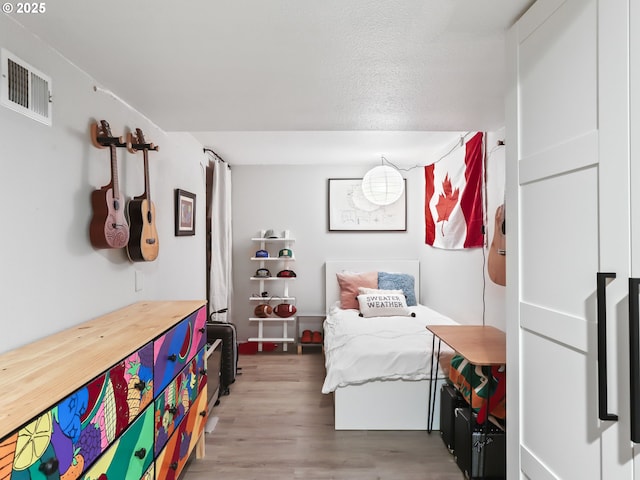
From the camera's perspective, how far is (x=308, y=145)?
4176 millimetres

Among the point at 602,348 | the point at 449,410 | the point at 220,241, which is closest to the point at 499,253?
the point at 449,410

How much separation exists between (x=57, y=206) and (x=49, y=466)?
108cm

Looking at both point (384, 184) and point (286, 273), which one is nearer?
point (384, 184)

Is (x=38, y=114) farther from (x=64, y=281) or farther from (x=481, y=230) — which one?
(x=481, y=230)

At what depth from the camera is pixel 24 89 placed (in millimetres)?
1491

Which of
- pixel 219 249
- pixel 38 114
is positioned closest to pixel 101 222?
pixel 38 114

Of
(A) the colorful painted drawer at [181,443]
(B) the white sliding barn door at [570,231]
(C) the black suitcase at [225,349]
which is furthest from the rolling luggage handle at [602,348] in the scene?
(C) the black suitcase at [225,349]

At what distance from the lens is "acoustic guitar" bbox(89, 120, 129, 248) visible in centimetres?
192

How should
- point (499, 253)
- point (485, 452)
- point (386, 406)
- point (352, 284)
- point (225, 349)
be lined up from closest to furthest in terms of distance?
point (485, 452)
point (499, 253)
point (386, 406)
point (225, 349)
point (352, 284)

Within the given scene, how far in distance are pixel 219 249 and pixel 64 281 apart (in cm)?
269

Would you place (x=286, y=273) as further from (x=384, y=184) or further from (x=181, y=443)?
(x=181, y=443)

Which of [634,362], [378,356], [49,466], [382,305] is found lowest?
[378,356]

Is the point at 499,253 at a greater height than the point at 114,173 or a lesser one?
lesser

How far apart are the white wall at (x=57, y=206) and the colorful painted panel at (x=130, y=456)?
0.53 m
